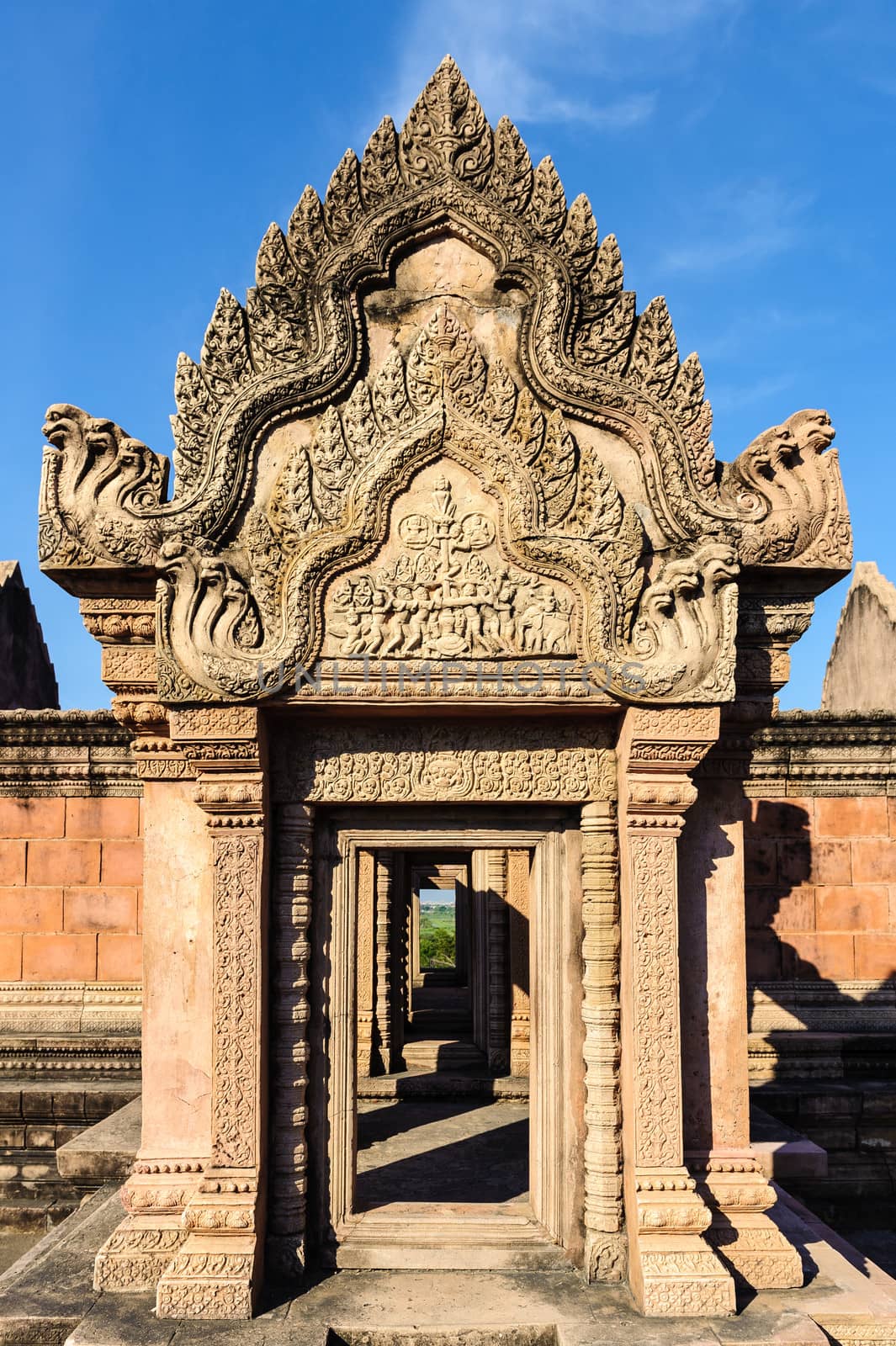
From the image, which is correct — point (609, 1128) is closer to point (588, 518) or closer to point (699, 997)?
point (699, 997)

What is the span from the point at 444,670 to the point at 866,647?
1139 centimetres

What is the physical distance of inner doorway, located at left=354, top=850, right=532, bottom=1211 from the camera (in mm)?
7656

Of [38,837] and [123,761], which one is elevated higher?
[123,761]

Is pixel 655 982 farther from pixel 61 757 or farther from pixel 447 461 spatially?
pixel 61 757

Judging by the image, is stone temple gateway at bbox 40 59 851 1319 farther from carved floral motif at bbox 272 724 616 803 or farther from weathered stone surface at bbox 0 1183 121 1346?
weathered stone surface at bbox 0 1183 121 1346


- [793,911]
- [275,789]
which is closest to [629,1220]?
[275,789]

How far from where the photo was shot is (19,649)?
622 inches

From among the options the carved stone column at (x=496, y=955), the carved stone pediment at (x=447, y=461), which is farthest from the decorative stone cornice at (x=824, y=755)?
the carved stone pediment at (x=447, y=461)

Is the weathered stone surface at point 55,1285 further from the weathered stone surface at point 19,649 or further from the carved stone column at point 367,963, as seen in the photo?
the weathered stone surface at point 19,649

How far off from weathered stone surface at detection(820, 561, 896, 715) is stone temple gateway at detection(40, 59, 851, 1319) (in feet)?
30.5

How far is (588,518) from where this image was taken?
17.7 ft

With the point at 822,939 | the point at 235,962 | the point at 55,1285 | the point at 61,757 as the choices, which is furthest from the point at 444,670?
the point at 822,939

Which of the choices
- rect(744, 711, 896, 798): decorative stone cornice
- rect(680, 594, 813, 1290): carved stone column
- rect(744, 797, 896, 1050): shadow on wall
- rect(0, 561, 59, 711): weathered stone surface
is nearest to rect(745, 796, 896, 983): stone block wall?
rect(744, 797, 896, 1050): shadow on wall

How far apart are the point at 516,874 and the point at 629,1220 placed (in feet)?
19.2
